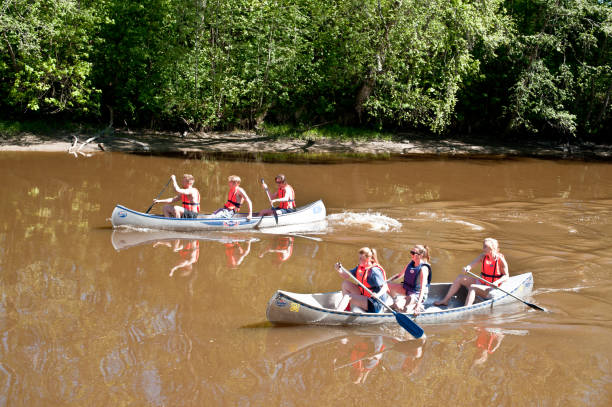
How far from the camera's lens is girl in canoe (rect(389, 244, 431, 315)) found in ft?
27.1

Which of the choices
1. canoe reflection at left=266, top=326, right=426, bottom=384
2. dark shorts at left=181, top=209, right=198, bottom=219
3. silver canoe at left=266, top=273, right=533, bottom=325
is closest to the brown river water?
canoe reflection at left=266, top=326, right=426, bottom=384

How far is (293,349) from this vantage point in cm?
727

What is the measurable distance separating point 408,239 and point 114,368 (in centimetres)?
723

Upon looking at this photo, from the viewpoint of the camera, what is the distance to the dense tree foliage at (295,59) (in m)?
23.0

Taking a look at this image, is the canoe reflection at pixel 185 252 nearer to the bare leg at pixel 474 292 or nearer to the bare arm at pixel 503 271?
the bare leg at pixel 474 292

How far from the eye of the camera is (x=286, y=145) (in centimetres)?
2570

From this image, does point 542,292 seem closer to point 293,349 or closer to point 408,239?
point 408,239

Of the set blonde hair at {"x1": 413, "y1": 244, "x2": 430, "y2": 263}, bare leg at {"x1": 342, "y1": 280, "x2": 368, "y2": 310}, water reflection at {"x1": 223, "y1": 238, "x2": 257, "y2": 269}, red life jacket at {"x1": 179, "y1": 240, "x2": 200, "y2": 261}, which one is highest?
blonde hair at {"x1": 413, "y1": 244, "x2": 430, "y2": 263}

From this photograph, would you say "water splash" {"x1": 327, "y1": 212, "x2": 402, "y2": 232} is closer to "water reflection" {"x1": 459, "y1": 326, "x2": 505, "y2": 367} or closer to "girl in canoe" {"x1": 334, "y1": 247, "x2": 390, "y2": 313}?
"girl in canoe" {"x1": 334, "y1": 247, "x2": 390, "y2": 313}

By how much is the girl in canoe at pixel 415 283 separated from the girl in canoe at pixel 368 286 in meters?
0.30

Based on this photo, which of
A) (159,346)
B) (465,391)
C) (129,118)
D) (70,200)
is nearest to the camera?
(465,391)

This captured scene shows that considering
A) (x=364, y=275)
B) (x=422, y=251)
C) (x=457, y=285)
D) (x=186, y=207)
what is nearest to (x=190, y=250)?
(x=186, y=207)

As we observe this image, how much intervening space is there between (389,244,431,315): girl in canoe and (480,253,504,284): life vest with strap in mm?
1020

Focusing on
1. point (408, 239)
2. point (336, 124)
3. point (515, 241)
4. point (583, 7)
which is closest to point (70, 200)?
point (408, 239)
